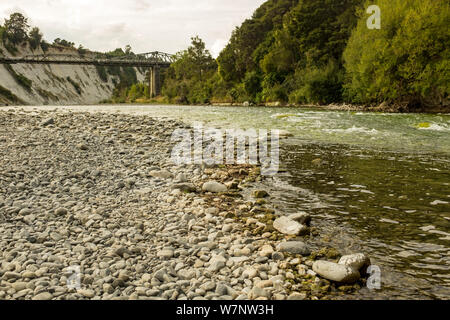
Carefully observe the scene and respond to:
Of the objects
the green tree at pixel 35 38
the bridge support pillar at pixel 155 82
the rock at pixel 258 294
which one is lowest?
the rock at pixel 258 294

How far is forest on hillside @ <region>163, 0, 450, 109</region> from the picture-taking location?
107ft

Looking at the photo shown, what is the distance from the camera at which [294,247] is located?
486cm

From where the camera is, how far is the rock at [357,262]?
4242 millimetres

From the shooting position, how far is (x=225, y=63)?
249 feet

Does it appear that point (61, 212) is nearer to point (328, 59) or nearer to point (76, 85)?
point (328, 59)

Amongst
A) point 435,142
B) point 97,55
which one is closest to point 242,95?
point 435,142

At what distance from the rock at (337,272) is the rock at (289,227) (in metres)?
1.13


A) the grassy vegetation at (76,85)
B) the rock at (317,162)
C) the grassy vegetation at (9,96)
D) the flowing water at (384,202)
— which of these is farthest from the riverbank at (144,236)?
the grassy vegetation at (76,85)

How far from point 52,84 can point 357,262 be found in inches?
5219

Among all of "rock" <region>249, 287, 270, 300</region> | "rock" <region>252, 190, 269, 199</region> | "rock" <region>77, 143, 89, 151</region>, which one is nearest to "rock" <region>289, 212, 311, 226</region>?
"rock" <region>252, 190, 269, 199</region>

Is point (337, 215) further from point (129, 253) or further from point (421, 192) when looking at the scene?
point (129, 253)

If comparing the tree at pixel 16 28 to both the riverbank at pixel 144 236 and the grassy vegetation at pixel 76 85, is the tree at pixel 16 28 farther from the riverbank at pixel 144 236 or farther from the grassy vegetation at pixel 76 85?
the riverbank at pixel 144 236

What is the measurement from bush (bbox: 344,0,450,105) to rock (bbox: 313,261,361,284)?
34227 millimetres

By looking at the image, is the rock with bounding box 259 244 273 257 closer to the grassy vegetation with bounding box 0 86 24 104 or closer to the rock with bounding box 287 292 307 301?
the rock with bounding box 287 292 307 301
